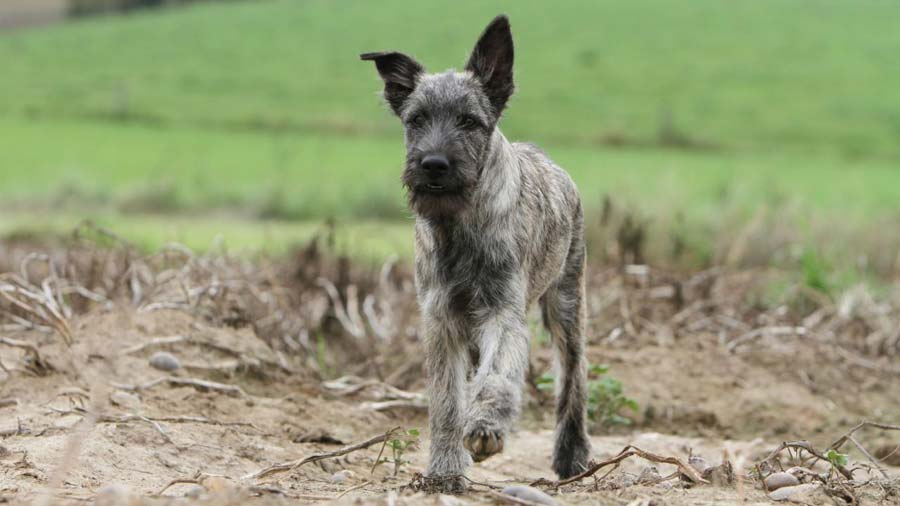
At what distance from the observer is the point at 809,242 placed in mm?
17422

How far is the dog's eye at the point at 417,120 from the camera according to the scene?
727cm

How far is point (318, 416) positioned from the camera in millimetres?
9195

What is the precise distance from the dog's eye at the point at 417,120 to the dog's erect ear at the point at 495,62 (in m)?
0.53

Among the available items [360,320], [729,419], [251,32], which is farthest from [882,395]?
[251,32]

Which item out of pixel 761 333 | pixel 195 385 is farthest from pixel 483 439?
pixel 761 333

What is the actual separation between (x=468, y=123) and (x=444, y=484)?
6.99ft

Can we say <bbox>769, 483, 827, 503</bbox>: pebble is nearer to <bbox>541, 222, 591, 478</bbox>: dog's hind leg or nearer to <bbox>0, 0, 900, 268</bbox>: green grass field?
<bbox>541, 222, 591, 478</bbox>: dog's hind leg

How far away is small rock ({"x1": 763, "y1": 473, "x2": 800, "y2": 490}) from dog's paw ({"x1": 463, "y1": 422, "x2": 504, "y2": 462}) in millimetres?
1506

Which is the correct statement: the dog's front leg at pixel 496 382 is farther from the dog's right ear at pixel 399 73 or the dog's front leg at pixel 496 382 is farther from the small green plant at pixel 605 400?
the small green plant at pixel 605 400

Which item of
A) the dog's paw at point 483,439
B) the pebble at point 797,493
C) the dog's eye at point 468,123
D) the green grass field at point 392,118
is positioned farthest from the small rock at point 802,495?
the green grass field at point 392,118

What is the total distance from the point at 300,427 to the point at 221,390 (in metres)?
0.77

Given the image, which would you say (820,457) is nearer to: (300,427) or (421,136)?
(421,136)

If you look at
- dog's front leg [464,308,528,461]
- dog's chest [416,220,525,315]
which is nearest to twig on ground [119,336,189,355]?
dog's chest [416,220,525,315]

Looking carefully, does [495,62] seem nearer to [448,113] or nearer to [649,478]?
[448,113]
